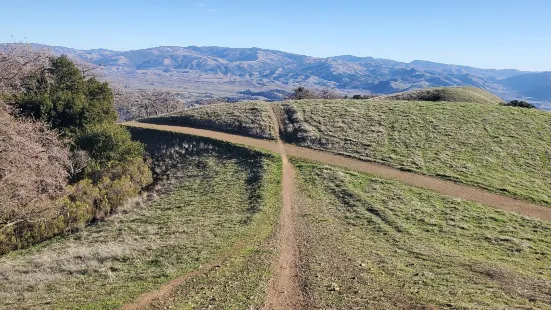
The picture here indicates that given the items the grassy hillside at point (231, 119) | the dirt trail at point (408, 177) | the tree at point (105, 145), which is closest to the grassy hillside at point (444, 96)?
the grassy hillside at point (231, 119)

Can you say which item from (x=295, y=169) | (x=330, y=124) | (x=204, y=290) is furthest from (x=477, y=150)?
(x=204, y=290)

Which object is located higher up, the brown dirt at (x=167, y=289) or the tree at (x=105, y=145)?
the tree at (x=105, y=145)

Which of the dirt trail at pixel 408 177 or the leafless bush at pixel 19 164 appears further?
the dirt trail at pixel 408 177

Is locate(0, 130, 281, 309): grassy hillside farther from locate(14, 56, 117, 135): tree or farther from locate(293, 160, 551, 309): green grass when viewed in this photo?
locate(14, 56, 117, 135): tree

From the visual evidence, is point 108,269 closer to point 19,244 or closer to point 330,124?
point 19,244

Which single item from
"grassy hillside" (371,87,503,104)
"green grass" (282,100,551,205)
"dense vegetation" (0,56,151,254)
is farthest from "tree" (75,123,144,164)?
"grassy hillside" (371,87,503,104)

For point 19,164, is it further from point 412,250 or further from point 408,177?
point 408,177

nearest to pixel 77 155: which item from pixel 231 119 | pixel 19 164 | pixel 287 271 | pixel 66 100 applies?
pixel 66 100

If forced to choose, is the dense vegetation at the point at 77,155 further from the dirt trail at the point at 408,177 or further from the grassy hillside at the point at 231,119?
the dirt trail at the point at 408,177
